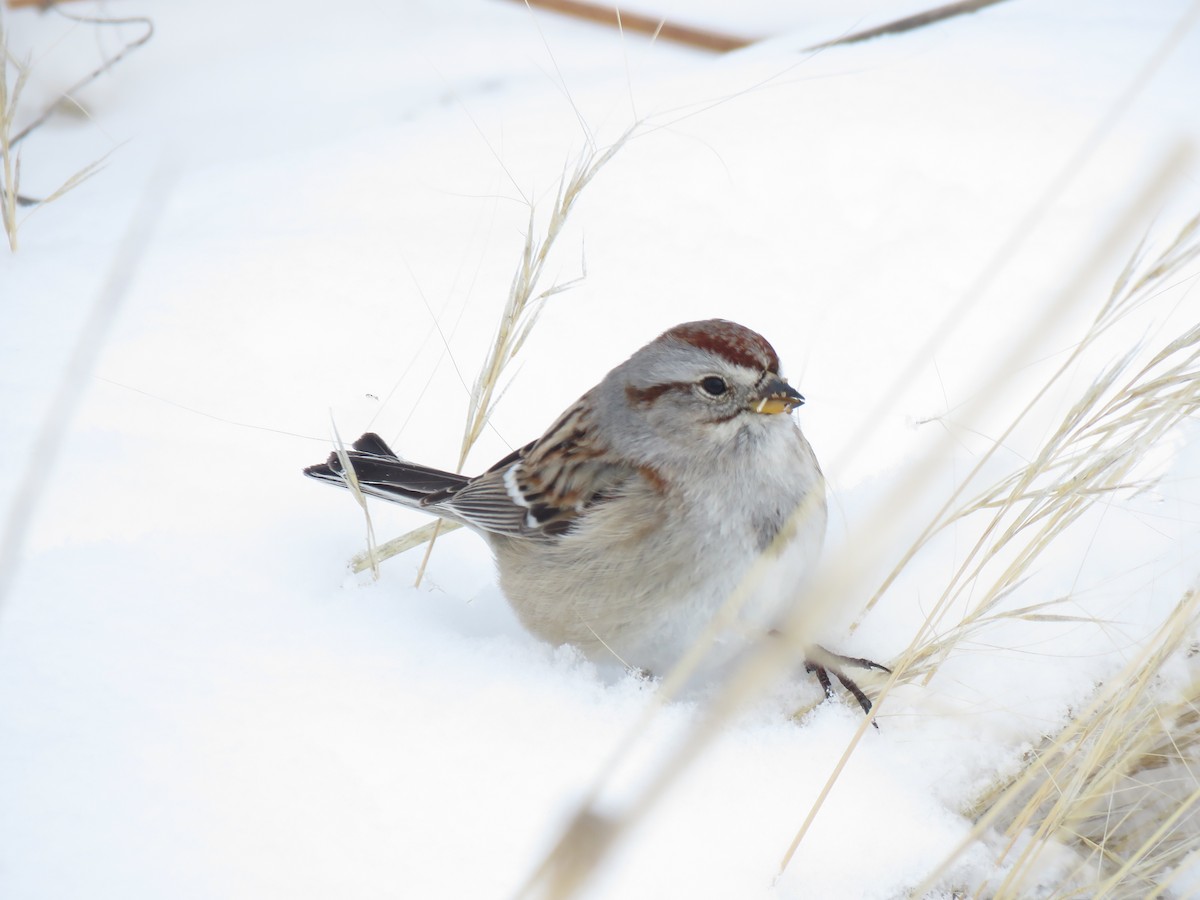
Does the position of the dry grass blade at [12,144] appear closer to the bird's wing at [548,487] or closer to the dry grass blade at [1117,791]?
the bird's wing at [548,487]

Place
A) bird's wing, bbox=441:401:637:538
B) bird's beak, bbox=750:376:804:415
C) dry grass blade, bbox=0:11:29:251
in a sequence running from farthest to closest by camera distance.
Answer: dry grass blade, bbox=0:11:29:251 < bird's wing, bbox=441:401:637:538 < bird's beak, bbox=750:376:804:415

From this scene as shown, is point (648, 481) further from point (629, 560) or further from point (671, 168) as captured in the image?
point (671, 168)

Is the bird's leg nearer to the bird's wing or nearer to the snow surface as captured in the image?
the snow surface

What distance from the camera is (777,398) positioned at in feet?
7.01

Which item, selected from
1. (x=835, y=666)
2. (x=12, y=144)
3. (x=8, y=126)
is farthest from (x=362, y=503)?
(x=12, y=144)

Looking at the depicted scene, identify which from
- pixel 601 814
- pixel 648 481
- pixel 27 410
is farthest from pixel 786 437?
pixel 27 410

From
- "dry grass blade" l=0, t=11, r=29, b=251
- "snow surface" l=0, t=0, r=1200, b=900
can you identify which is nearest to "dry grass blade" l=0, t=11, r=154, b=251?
"dry grass blade" l=0, t=11, r=29, b=251

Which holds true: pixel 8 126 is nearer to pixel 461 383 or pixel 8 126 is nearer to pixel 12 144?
pixel 12 144

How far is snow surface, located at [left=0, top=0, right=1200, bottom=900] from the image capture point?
1.55 m

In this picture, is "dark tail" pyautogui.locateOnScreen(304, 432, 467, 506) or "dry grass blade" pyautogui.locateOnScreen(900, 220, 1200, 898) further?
"dark tail" pyautogui.locateOnScreen(304, 432, 467, 506)

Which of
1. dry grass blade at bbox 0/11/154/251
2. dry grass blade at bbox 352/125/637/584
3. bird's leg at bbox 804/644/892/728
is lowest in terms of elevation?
dry grass blade at bbox 0/11/154/251

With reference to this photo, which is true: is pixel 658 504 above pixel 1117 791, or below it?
below

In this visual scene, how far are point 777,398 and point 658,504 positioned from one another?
1.09 feet

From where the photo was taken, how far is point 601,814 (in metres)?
0.66
